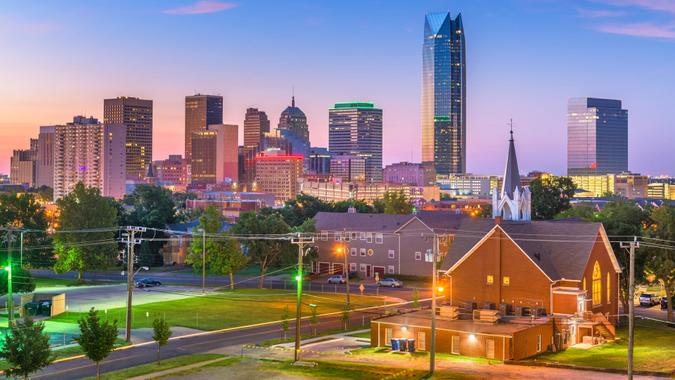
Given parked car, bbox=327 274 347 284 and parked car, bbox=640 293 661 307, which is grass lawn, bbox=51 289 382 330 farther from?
parked car, bbox=640 293 661 307

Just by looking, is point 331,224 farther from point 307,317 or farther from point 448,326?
point 448,326

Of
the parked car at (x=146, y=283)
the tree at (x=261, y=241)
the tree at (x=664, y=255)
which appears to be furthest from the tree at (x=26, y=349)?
the parked car at (x=146, y=283)

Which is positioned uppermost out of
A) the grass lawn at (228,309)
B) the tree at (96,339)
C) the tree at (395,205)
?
the tree at (395,205)

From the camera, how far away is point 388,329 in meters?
60.2

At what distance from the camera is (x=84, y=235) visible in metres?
106

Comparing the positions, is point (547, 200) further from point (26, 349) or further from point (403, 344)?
point (26, 349)

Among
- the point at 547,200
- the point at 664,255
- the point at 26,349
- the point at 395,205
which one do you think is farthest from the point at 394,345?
the point at 395,205

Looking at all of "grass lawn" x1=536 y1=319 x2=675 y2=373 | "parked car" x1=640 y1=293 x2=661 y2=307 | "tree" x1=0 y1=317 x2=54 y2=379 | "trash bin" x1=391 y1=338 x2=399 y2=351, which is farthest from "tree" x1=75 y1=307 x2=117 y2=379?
"parked car" x1=640 y1=293 x2=661 y2=307

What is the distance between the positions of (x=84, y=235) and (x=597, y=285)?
6529 cm

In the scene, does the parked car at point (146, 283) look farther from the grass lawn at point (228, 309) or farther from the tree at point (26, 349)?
the tree at point (26, 349)

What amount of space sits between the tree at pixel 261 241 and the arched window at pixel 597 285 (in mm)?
43248

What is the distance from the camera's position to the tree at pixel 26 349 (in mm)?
43812

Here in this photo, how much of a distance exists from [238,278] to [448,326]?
58.2m

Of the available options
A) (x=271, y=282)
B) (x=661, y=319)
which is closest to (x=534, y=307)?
(x=661, y=319)
